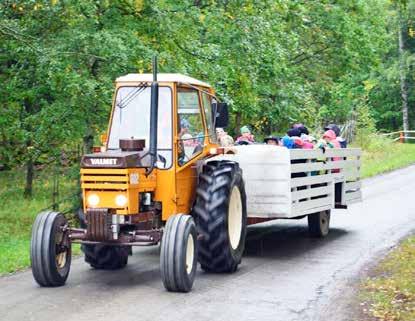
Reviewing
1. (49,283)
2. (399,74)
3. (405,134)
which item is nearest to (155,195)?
(49,283)

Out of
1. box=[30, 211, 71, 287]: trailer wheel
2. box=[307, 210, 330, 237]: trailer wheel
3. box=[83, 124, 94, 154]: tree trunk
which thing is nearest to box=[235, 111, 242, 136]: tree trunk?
box=[83, 124, 94, 154]: tree trunk

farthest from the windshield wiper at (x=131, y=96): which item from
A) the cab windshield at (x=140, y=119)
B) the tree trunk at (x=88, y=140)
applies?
the tree trunk at (x=88, y=140)

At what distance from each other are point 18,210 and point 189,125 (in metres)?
9.75

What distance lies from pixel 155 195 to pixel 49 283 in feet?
5.53

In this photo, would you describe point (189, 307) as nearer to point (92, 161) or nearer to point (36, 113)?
point (92, 161)

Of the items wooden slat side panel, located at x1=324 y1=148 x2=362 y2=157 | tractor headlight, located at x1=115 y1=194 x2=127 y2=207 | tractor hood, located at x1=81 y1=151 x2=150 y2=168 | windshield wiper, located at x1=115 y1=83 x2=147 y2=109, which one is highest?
windshield wiper, located at x1=115 y1=83 x2=147 y2=109

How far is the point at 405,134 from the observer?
5047 centimetres

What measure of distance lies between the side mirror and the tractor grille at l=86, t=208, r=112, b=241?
8.34 ft

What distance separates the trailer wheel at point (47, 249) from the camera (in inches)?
382

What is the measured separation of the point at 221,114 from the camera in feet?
38.1

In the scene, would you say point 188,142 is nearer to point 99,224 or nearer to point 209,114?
point 209,114

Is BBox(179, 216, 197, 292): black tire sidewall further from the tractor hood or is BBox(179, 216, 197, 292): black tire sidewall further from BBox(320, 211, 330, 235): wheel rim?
BBox(320, 211, 330, 235): wheel rim

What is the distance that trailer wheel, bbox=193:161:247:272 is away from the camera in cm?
1051

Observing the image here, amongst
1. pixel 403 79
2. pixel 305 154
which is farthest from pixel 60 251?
pixel 403 79
